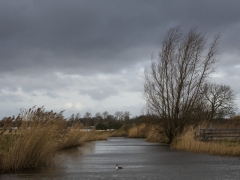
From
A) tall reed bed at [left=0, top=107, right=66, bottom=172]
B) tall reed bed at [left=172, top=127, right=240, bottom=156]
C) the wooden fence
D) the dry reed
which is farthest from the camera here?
the dry reed

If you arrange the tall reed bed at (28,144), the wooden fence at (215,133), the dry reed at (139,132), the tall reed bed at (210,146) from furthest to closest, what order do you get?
the dry reed at (139,132)
the wooden fence at (215,133)
the tall reed bed at (210,146)
the tall reed bed at (28,144)

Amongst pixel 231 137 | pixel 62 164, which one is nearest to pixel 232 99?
pixel 231 137

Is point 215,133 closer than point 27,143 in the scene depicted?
No

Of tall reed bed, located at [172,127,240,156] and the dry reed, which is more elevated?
the dry reed

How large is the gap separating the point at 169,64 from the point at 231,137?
11.7m

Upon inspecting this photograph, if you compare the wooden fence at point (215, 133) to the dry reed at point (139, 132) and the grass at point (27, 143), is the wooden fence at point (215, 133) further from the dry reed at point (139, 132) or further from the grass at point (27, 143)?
the dry reed at point (139, 132)

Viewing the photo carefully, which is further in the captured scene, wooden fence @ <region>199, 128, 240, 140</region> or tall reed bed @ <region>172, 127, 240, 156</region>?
wooden fence @ <region>199, 128, 240, 140</region>

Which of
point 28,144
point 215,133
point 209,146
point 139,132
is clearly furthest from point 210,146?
point 139,132

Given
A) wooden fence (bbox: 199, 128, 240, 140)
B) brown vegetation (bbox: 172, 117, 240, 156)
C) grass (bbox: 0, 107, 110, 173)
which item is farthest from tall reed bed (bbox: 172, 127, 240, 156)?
grass (bbox: 0, 107, 110, 173)

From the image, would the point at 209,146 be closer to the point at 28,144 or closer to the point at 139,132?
the point at 28,144

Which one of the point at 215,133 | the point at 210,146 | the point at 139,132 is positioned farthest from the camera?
the point at 139,132

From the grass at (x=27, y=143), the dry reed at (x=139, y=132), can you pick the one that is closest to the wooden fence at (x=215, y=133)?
the grass at (x=27, y=143)

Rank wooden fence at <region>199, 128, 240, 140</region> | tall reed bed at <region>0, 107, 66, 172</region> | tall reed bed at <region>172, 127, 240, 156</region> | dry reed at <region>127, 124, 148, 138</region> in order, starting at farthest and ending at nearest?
1. dry reed at <region>127, 124, 148, 138</region>
2. wooden fence at <region>199, 128, 240, 140</region>
3. tall reed bed at <region>172, 127, 240, 156</region>
4. tall reed bed at <region>0, 107, 66, 172</region>

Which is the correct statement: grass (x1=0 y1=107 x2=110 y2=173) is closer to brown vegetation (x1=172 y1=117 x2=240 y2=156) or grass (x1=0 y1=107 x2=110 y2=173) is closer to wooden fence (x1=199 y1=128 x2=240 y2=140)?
brown vegetation (x1=172 y1=117 x2=240 y2=156)
